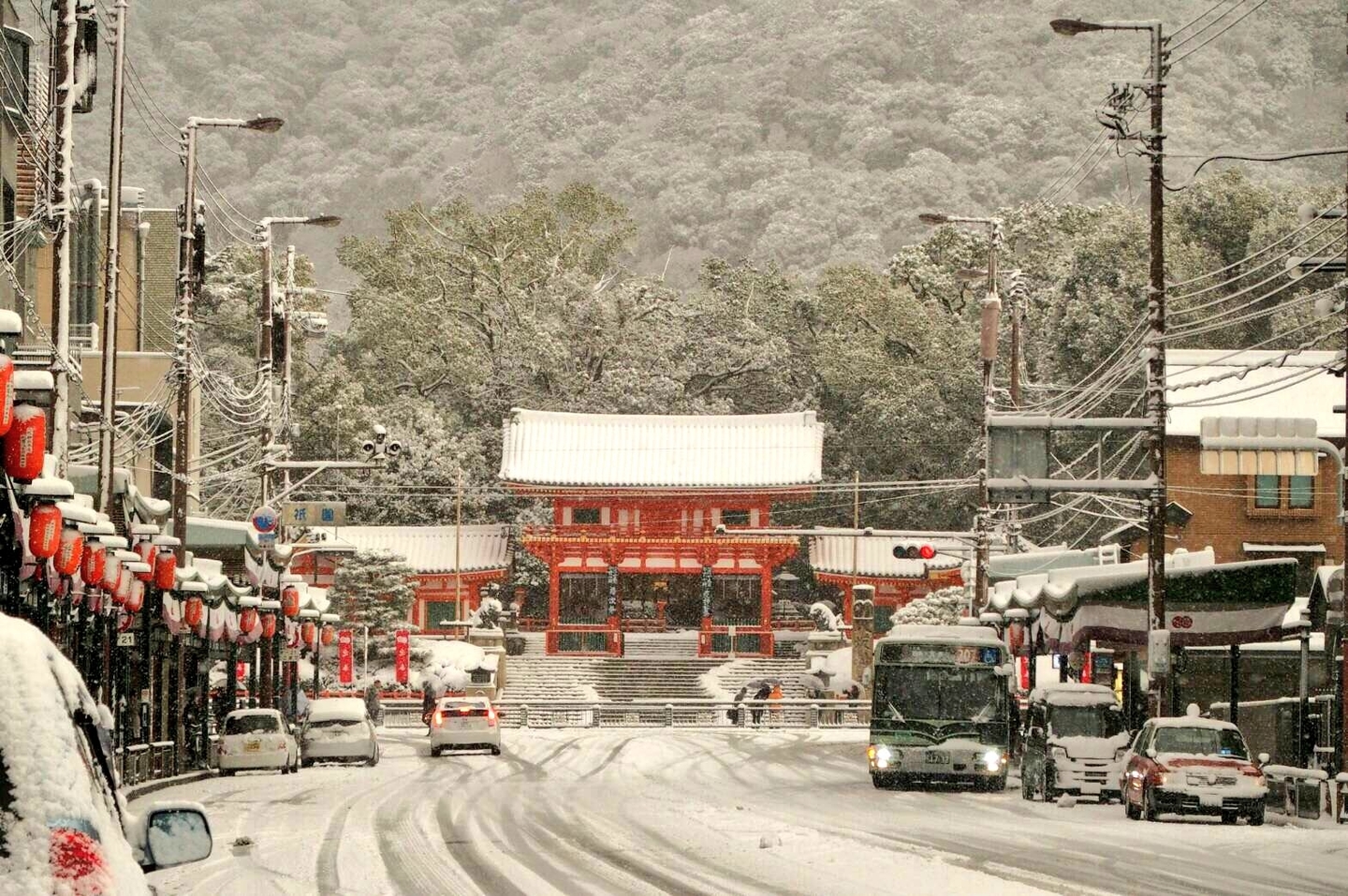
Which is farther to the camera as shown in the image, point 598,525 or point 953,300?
point 953,300

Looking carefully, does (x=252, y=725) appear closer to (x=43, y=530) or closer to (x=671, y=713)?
(x=43, y=530)

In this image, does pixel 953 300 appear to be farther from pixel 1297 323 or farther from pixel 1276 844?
pixel 1276 844

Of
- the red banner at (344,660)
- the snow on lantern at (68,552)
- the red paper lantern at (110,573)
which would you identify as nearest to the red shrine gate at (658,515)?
the red banner at (344,660)

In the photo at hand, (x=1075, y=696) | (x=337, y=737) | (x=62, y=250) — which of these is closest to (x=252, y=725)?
(x=337, y=737)

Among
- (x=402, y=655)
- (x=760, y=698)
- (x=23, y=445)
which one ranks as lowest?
(x=760, y=698)

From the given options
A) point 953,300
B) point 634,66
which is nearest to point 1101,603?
point 953,300

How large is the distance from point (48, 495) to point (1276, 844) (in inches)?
580

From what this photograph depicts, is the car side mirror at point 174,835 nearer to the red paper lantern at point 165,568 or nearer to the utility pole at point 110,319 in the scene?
the utility pole at point 110,319

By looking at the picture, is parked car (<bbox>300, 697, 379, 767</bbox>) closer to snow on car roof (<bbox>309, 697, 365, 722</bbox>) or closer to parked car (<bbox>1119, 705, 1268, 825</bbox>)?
snow on car roof (<bbox>309, 697, 365, 722</bbox>)

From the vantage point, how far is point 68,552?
85.0ft

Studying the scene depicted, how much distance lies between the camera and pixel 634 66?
19700 centimetres

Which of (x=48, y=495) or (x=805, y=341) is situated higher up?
(x=805, y=341)

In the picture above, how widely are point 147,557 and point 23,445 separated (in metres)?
13.4

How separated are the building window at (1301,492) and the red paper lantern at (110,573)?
135ft
